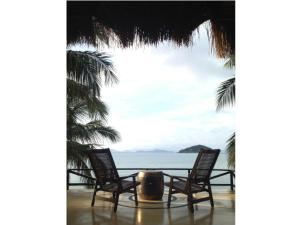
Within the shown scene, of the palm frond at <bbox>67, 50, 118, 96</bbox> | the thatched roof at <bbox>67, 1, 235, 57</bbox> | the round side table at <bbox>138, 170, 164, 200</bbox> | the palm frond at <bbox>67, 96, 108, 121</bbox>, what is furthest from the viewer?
the palm frond at <bbox>67, 96, 108, 121</bbox>

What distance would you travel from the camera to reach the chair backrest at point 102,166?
5348mm

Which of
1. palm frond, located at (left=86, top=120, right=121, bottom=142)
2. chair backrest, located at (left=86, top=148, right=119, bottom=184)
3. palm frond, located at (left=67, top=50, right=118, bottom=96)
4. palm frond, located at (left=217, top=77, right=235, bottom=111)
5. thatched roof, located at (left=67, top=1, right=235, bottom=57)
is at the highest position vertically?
thatched roof, located at (left=67, top=1, right=235, bottom=57)

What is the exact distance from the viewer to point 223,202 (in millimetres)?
5707

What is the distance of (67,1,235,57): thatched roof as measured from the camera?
3.97 metres

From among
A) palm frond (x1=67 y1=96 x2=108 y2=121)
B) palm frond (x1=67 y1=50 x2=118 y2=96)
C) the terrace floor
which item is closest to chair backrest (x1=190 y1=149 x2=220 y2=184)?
the terrace floor

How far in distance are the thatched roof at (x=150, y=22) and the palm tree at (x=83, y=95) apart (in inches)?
38.9

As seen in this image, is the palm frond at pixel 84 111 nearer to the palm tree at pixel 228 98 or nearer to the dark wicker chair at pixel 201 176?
the palm tree at pixel 228 98

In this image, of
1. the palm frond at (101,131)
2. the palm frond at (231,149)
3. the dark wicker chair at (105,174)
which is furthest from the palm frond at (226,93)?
the palm frond at (101,131)

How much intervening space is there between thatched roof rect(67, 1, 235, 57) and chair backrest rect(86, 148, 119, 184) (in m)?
1.61

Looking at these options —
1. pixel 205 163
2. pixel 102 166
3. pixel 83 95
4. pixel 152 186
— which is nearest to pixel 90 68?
pixel 83 95

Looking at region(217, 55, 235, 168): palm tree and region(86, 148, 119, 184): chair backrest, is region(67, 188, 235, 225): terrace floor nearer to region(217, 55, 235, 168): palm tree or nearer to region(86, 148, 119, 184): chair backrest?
region(86, 148, 119, 184): chair backrest

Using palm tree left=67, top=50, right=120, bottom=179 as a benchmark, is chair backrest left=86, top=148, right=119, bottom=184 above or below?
below
